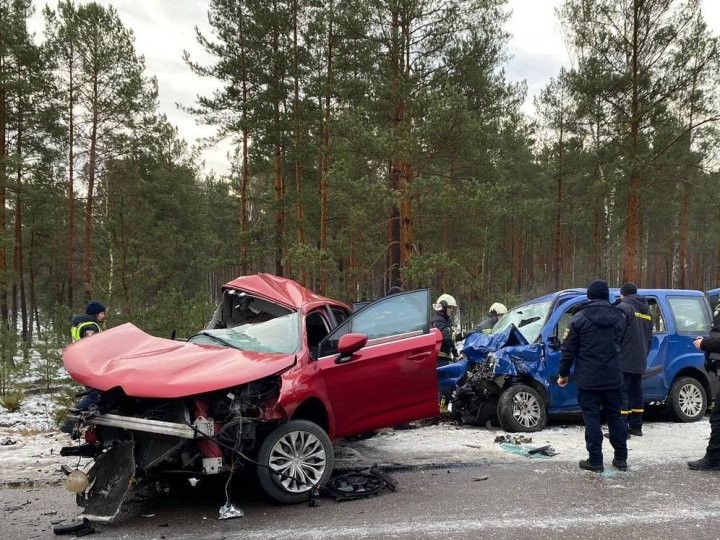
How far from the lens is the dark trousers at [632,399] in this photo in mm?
6825

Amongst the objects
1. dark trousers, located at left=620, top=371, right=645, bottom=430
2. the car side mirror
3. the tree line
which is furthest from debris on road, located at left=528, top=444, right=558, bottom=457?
the tree line

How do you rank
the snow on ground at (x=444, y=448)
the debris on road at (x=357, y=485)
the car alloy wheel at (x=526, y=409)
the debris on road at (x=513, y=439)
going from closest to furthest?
1. the debris on road at (x=357, y=485)
2. the snow on ground at (x=444, y=448)
3. the debris on road at (x=513, y=439)
4. the car alloy wheel at (x=526, y=409)

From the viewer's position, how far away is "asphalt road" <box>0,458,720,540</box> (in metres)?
4.04

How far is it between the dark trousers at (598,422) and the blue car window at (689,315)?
3.38 meters

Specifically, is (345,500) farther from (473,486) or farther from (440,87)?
(440,87)

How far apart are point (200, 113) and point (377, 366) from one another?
62.0 feet

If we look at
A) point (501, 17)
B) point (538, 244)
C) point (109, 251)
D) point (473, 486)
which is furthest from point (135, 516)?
point (538, 244)

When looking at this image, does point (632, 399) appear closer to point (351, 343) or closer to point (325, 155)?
point (351, 343)

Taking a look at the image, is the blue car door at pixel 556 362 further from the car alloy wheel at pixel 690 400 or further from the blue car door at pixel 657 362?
the car alloy wheel at pixel 690 400

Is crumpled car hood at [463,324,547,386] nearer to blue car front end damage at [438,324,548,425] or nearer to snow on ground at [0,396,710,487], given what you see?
blue car front end damage at [438,324,548,425]

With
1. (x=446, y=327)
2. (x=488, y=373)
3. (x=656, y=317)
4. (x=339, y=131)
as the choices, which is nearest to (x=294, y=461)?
(x=488, y=373)

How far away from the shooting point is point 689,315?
27.1ft

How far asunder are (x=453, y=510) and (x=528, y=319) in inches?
159

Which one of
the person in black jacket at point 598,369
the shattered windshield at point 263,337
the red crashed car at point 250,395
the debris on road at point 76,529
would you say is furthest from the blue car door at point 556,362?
the debris on road at point 76,529
